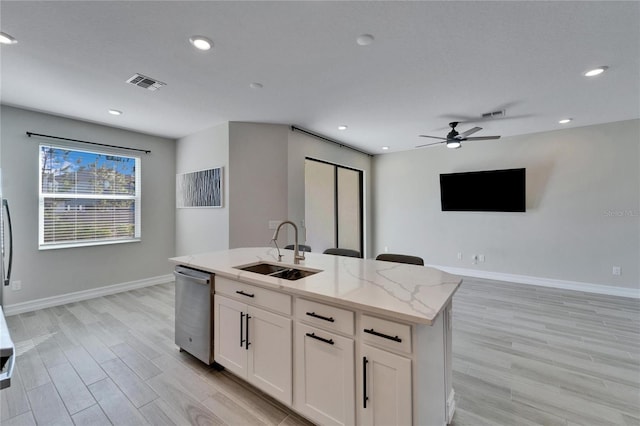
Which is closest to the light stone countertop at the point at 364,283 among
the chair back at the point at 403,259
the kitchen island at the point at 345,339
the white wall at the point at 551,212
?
the kitchen island at the point at 345,339

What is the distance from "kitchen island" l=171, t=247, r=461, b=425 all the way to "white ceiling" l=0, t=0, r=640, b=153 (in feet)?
5.87

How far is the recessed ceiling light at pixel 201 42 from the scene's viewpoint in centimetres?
Result: 205

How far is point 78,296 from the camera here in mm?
3973

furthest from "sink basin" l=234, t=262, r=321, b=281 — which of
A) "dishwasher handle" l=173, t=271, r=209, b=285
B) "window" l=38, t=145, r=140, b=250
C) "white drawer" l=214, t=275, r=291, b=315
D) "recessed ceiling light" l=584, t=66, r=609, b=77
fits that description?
"window" l=38, t=145, r=140, b=250

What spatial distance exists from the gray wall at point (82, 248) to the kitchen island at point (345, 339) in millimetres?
3249

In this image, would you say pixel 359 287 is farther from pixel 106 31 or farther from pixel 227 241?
pixel 227 241

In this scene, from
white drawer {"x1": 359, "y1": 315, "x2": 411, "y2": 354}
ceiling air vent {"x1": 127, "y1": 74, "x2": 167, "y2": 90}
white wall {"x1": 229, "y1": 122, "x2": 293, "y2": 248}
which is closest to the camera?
white drawer {"x1": 359, "y1": 315, "x2": 411, "y2": 354}

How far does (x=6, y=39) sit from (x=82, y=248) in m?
2.96

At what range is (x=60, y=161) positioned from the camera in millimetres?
3857

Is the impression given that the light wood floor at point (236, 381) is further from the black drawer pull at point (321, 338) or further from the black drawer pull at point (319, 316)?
the black drawer pull at point (319, 316)

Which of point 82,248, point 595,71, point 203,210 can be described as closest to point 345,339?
point 595,71

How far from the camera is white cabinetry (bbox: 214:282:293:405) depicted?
1.73 meters

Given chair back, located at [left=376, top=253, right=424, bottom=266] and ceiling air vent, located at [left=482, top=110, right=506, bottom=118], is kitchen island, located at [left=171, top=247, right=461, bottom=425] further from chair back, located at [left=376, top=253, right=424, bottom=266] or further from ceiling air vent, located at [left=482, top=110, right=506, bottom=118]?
ceiling air vent, located at [left=482, top=110, right=506, bottom=118]

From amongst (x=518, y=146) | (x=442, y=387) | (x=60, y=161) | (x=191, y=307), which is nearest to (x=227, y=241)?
(x=191, y=307)
